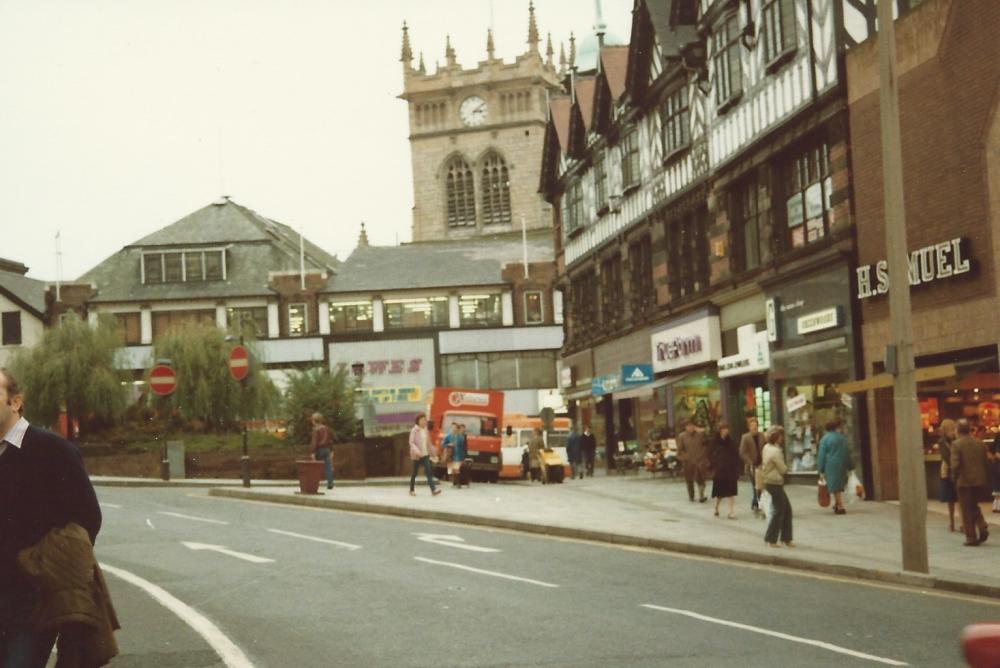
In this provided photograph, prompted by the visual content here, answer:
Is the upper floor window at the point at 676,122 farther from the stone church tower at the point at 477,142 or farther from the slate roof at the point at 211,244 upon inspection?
the stone church tower at the point at 477,142

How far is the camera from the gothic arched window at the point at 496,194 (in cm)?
10669

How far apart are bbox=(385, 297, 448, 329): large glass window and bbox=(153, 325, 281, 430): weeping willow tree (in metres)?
18.3

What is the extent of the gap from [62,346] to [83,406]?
2515mm

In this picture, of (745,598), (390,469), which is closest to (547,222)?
(390,469)

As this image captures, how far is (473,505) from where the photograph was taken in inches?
1101

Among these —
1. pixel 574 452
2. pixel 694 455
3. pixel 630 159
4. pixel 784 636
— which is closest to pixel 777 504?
pixel 784 636

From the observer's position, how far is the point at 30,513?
589cm

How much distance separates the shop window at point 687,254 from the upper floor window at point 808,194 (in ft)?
18.7

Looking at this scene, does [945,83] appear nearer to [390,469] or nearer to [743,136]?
[743,136]

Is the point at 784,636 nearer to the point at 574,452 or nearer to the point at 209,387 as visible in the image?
the point at 574,452

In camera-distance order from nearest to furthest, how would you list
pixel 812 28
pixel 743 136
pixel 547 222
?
pixel 812 28 < pixel 743 136 < pixel 547 222

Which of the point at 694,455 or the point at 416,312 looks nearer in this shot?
the point at 694,455

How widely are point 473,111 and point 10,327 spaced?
4436 centimetres

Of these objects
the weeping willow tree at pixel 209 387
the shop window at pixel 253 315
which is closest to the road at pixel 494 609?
the weeping willow tree at pixel 209 387
